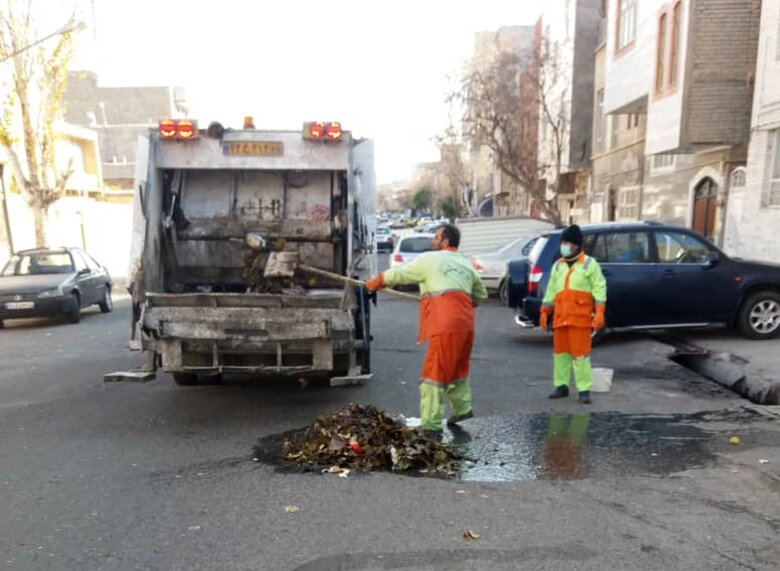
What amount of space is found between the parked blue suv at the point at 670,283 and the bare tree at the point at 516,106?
12.5 metres

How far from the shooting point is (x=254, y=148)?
6.17 m

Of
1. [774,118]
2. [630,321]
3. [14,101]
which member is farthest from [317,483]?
[14,101]

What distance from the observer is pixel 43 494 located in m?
3.86

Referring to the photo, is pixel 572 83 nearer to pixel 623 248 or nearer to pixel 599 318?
pixel 623 248

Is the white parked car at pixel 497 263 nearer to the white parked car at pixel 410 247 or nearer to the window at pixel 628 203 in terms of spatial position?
the white parked car at pixel 410 247

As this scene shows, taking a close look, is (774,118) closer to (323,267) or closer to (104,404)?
(323,267)

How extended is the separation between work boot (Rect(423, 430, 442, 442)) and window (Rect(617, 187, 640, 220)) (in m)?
16.4

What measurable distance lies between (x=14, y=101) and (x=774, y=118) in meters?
17.1

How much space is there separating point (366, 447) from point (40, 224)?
1523 centimetres

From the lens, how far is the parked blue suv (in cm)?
809

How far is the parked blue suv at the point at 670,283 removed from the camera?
8094 millimetres

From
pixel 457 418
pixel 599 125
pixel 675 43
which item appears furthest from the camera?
pixel 599 125

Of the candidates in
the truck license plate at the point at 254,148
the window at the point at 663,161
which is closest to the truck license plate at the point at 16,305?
the truck license plate at the point at 254,148

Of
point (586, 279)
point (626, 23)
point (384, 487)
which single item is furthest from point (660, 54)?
point (384, 487)
